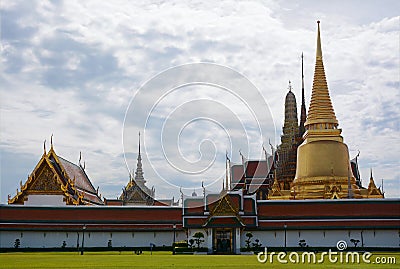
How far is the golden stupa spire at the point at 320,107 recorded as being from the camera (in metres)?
52.2

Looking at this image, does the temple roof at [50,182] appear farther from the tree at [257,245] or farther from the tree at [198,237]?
the tree at [257,245]

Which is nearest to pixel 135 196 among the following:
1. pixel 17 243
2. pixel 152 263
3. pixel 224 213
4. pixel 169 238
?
pixel 169 238

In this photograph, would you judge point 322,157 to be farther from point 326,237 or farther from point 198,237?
point 198,237

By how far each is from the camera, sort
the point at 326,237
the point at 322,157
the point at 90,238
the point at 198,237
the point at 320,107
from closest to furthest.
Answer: the point at 198,237
the point at 326,237
the point at 90,238
the point at 322,157
the point at 320,107

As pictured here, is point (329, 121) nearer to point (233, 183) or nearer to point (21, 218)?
point (233, 183)

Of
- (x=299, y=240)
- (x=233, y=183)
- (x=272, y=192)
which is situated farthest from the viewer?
(x=233, y=183)

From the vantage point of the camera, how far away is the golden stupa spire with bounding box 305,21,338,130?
5219 cm

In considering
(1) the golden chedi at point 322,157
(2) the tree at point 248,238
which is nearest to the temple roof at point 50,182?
(2) the tree at point 248,238

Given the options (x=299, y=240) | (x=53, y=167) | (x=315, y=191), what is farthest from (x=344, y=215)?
(x=53, y=167)

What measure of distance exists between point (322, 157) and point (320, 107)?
4.83 meters

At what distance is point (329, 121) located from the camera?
171ft

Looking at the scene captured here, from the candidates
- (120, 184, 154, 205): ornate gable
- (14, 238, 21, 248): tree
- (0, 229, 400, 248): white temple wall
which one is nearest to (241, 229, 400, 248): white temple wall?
(0, 229, 400, 248): white temple wall

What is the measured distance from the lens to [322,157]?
50.2m

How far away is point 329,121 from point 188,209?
17357 mm
